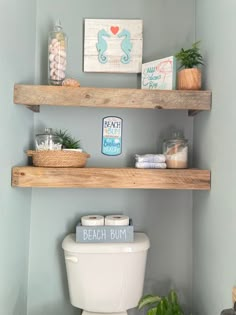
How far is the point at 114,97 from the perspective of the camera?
1.58 metres

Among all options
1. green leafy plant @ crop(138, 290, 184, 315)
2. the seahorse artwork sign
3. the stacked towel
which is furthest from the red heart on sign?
green leafy plant @ crop(138, 290, 184, 315)

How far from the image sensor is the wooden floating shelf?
1.55 meters

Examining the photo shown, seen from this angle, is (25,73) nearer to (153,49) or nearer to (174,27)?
(153,49)

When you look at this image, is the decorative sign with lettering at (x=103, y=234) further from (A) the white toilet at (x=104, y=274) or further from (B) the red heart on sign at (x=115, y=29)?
(B) the red heart on sign at (x=115, y=29)

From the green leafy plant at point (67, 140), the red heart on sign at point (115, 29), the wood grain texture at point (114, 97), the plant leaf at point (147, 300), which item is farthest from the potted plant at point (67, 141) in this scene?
the plant leaf at point (147, 300)

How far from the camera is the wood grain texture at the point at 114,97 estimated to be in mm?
1579

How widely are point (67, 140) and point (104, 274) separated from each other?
0.70 meters

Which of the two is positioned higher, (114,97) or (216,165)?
(114,97)

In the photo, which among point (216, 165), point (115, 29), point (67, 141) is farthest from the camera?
point (115, 29)

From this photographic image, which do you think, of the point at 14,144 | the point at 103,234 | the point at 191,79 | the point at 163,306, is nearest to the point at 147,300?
the point at 163,306

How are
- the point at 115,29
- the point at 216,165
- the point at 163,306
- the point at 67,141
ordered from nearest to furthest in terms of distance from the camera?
1. the point at 216,165
2. the point at 163,306
3. the point at 67,141
4. the point at 115,29

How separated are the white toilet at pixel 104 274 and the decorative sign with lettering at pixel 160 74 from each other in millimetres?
788

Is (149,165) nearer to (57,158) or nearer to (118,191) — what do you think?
(118,191)

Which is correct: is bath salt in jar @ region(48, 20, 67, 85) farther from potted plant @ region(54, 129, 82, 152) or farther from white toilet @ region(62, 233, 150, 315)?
white toilet @ region(62, 233, 150, 315)
